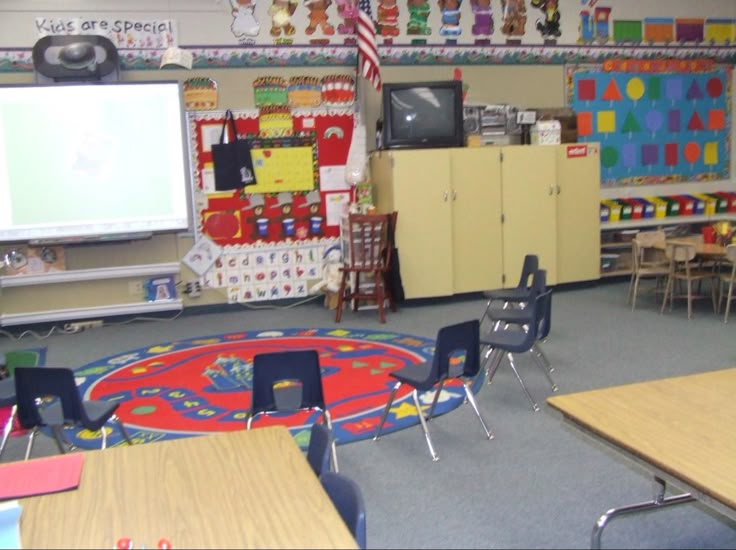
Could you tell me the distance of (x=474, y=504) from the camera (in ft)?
11.1

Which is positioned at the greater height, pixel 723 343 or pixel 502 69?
pixel 502 69

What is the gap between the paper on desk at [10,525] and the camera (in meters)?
1.80

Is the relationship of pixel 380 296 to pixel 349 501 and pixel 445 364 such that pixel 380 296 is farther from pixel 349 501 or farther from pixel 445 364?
pixel 349 501

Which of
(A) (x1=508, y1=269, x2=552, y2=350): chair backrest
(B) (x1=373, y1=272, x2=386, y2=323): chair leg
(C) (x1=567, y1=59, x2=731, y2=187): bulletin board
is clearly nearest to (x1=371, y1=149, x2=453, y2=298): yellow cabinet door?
(B) (x1=373, y1=272, x2=386, y2=323): chair leg

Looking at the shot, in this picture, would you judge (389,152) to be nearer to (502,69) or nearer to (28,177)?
(502,69)

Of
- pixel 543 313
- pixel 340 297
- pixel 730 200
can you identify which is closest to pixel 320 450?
pixel 543 313

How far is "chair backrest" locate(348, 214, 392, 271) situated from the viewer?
7.31m

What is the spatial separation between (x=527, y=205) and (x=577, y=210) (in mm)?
648

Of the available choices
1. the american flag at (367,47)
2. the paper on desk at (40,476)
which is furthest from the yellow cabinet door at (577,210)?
the paper on desk at (40,476)

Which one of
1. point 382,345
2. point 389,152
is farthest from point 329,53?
point 382,345

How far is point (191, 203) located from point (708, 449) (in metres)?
6.23

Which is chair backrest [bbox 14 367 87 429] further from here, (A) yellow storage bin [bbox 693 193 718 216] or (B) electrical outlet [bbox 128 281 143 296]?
(A) yellow storage bin [bbox 693 193 718 216]

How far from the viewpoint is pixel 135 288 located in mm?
7777

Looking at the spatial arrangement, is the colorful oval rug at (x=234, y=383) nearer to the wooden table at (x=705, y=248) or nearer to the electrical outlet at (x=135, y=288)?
the electrical outlet at (x=135, y=288)
